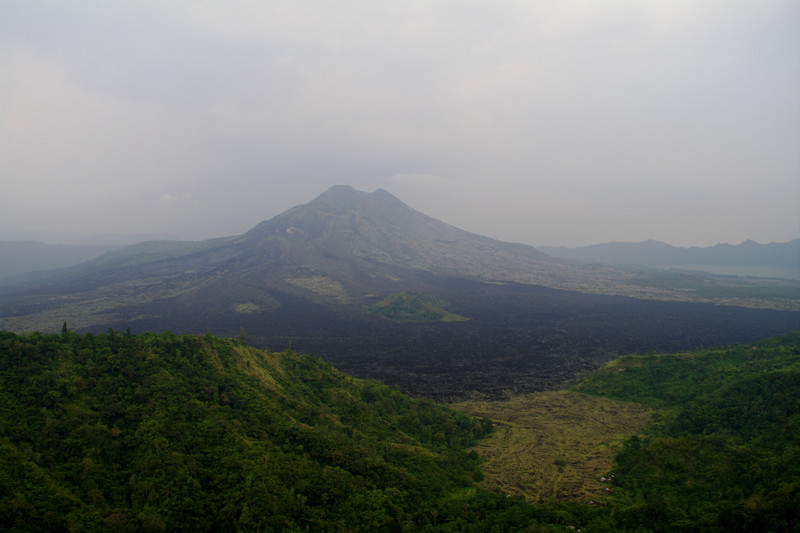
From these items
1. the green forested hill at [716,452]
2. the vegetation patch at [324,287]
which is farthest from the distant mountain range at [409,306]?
the green forested hill at [716,452]

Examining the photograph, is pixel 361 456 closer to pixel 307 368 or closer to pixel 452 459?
pixel 452 459

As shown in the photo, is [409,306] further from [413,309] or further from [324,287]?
[324,287]

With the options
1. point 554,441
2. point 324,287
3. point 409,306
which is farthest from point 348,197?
point 554,441

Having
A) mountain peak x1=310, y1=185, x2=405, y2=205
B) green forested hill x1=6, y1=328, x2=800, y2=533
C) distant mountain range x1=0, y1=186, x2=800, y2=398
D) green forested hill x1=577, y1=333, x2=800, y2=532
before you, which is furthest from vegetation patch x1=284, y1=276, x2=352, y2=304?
mountain peak x1=310, y1=185, x2=405, y2=205

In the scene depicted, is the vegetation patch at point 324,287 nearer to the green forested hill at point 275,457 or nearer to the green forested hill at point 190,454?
the green forested hill at point 275,457

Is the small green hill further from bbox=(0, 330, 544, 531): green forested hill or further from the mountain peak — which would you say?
the mountain peak

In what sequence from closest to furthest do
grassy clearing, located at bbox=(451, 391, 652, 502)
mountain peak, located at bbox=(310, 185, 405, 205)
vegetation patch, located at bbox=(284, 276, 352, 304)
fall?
grassy clearing, located at bbox=(451, 391, 652, 502), vegetation patch, located at bbox=(284, 276, 352, 304), mountain peak, located at bbox=(310, 185, 405, 205)
